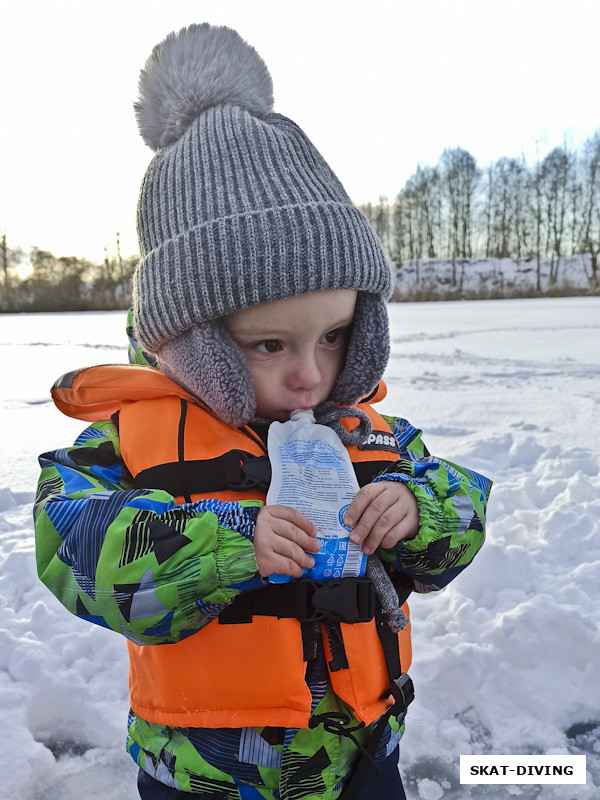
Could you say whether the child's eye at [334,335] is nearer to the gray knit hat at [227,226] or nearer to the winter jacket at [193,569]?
the gray knit hat at [227,226]

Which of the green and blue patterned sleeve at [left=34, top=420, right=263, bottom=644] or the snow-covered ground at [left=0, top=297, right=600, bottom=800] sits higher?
the green and blue patterned sleeve at [left=34, top=420, right=263, bottom=644]

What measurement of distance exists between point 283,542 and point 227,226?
2.14 ft

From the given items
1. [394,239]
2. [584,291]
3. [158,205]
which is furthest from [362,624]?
[394,239]

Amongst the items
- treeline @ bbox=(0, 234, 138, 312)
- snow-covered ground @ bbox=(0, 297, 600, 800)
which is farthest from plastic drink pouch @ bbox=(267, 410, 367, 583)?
treeline @ bbox=(0, 234, 138, 312)

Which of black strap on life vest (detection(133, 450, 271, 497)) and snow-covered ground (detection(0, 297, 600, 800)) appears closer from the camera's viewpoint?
black strap on life vest (detection(133, 450, 271, 497))

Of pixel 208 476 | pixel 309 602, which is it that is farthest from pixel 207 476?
pixel 309 602

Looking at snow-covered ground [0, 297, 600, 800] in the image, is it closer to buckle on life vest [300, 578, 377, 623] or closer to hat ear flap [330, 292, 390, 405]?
buckle on life vest [300, 578, 377, 623]

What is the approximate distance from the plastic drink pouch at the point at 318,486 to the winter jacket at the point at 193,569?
3.3 inches

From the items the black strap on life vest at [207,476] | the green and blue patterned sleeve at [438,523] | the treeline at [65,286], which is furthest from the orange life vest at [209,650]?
the treeline at [65,286]

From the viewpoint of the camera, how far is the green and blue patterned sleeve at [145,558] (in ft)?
3.42

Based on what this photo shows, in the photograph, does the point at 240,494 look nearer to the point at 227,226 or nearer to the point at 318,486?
the point at 318,486

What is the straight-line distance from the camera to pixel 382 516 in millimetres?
1150

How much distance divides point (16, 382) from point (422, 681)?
19.1ft

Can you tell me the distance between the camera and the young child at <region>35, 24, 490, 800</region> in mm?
1076
